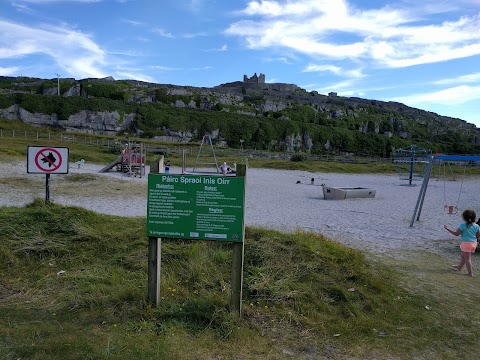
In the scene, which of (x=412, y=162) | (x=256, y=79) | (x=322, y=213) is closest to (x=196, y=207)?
(x=322, y=213)

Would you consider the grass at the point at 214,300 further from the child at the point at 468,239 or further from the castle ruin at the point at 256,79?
the castle ruin at the point at 256,79

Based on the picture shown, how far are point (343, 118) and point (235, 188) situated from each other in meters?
157

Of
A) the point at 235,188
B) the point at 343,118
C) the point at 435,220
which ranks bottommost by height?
the point at 435,220

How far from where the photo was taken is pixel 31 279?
5672mm

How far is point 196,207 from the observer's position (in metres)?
4.65

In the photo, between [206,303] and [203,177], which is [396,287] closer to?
[206,303]

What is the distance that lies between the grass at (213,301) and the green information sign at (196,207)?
2.92ft

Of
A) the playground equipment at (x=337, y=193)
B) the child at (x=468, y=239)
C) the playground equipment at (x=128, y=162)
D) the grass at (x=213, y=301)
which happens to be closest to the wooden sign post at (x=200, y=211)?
the grass at (x=213, y=301)

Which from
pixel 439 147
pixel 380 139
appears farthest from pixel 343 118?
pixel 439 147

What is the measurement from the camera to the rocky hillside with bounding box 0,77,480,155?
97.6m

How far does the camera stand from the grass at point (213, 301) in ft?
13.3

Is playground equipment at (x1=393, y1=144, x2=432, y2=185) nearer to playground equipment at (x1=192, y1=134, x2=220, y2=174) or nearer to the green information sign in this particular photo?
playground equipment at (x1=192, y1=134, x2=220, y2=174)

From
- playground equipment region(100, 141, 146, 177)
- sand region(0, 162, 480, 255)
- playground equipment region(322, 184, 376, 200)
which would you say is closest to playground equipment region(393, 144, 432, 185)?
sand region(0, 162, 480, 255)

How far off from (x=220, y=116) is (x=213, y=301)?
366 feet
